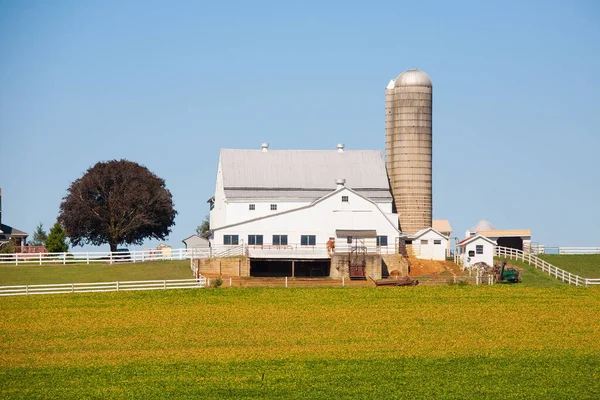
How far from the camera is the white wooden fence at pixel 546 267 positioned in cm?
6806

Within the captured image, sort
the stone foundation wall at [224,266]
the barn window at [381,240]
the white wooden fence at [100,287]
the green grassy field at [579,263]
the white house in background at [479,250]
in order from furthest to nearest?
1. the barn window at [381,240]
2. the white house in background at [479,250]
3. the green grassy field at [579,263]
4. the stone foundation wall at [224,266]
5. the white wooden fence at [100,287]

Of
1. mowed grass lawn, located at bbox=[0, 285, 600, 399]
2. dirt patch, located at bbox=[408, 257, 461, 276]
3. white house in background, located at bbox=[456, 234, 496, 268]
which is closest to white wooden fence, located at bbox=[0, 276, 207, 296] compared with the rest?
mowed grass lawn, located at bbox=[0, 285, 600, 399]

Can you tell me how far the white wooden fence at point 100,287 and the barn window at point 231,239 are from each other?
376 inches

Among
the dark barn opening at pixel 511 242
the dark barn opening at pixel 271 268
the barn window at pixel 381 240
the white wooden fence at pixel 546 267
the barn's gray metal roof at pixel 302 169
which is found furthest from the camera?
the dark barn opening at pixel 511 242

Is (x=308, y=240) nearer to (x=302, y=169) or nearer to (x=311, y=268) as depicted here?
(x=311, y=268)

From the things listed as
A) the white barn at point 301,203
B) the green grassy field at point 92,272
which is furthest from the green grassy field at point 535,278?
the green grassy field at point 92,272

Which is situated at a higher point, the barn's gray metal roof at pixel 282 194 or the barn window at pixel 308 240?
the barn's gray metal roof at pixel 282 194

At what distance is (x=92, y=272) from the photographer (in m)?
71.1

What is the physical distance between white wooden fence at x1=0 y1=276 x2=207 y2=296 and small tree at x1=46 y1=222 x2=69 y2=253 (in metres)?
24.7

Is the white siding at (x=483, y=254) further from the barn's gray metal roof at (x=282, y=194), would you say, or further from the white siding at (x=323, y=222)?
the barn's gray metal roof at (x=282, y=194)

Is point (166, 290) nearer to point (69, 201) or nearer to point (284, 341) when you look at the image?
point (284, 341)

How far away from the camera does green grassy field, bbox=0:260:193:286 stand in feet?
224

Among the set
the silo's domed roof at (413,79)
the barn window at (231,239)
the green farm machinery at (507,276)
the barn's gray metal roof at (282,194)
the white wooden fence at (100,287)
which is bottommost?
the white wooden fence at (100,287)

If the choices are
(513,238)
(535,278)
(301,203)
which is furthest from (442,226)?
(535,278)
